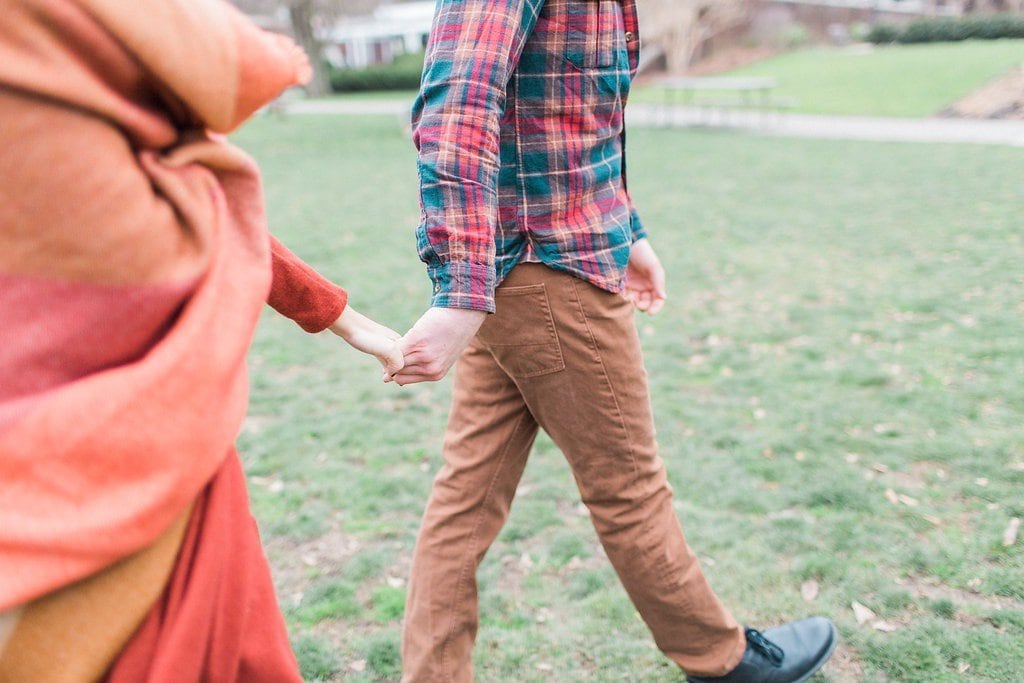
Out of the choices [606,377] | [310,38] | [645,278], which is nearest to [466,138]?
[606,377]

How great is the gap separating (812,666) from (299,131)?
19.4m

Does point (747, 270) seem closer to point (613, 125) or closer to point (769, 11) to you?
point (613, 125)

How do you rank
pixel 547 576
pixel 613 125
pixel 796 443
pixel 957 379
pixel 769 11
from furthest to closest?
pixel 769 11, pixel 957 379, pixel 796 443, pixel 547 576, pixel 613 125

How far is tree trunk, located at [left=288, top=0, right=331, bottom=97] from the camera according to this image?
1016 inches

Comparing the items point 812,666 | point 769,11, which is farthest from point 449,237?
point 769,11

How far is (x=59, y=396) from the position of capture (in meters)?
1.04

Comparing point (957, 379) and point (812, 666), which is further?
point (957, 379)

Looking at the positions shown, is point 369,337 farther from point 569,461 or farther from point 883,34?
point 883,34

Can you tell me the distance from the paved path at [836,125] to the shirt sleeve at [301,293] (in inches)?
513

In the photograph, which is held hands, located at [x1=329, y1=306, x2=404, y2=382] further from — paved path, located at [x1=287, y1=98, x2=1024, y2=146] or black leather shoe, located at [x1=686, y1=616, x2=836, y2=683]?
paved path, located at [x1=287, y1=98, x2=1024, y2=146]

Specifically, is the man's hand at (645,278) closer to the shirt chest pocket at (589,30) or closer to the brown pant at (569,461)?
the brown pant at (569,461)

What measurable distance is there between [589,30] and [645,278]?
859 mm

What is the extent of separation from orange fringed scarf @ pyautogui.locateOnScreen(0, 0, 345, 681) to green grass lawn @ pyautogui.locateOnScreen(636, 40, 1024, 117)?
18430mm

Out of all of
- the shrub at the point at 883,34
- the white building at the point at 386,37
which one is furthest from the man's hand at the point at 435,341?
the white building at the point at 386,37
